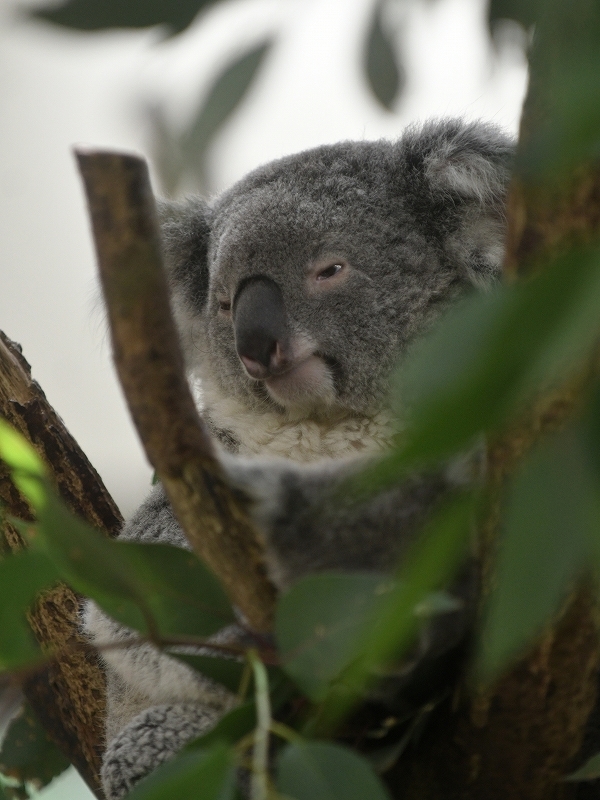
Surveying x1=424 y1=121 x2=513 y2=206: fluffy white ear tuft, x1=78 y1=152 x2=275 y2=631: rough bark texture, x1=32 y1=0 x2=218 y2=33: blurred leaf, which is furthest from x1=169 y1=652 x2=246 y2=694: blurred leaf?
x1=424 y1=121 x2=513 y2=206: fluffy white ear tuft

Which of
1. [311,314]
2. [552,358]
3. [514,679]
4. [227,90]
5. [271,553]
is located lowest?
[514,679]

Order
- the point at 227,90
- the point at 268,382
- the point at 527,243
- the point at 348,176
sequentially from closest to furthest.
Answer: the point at 527,243, the point at 227,90, the point at 268,382, the point at 348,176

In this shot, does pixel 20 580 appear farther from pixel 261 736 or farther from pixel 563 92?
pixel 563 92

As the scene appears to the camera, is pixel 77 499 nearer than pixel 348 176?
Yes

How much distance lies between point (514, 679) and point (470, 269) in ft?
4.46

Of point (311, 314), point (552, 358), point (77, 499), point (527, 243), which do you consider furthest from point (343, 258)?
point (552, 358)

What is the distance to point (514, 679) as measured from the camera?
0.92m

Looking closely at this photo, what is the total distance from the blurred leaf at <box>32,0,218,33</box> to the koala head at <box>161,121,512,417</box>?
1221mm

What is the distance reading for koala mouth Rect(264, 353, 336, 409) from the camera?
205 centimetres

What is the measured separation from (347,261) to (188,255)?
64cm

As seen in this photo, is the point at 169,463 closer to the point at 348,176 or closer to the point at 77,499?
the point at 77,499

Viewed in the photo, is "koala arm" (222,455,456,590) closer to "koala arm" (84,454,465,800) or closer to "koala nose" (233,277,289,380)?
"koala arm" (84,454,465,800)

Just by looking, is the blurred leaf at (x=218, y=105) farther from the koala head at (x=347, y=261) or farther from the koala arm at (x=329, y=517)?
the koala head at (x=347, y=261)

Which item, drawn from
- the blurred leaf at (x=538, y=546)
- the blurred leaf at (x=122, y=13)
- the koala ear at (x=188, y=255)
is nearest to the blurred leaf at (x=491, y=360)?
the blurred leaf at (x=538, y=546)
